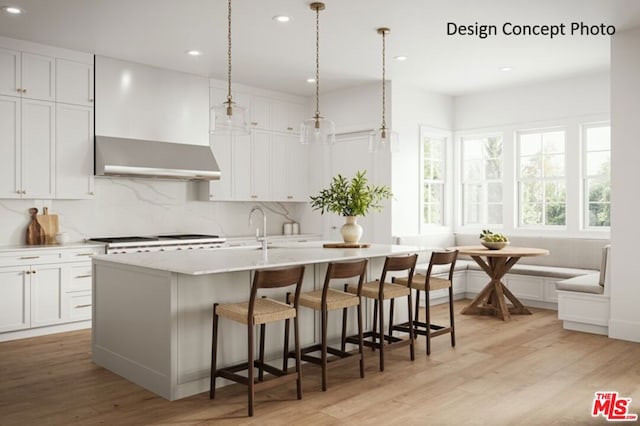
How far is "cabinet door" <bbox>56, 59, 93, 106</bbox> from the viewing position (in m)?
5.61

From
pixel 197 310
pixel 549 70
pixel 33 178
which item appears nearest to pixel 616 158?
pixel 549 70

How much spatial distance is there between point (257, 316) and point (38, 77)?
12.5 feet

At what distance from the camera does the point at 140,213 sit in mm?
6637

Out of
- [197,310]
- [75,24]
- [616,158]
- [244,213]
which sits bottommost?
[197,310]

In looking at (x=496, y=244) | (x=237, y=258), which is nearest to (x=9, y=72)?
(x=237, y=258)

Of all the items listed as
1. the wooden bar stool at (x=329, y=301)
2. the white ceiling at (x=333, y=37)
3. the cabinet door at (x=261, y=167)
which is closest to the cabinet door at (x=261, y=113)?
the cabinet door at (x=261, y=167)

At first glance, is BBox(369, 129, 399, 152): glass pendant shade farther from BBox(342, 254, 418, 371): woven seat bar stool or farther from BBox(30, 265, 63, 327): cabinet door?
BBox(30, 265, 63, 327): cabinet door

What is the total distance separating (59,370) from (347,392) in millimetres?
2240

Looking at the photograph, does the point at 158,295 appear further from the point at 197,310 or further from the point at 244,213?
the point at 244,213

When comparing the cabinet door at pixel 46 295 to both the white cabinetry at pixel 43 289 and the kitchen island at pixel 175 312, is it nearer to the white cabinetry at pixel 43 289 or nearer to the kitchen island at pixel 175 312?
the white cabinetry at pixel 43 289

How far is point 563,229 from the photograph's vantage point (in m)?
7.17

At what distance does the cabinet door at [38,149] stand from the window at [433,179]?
15.4ft

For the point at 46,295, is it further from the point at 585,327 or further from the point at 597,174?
the point at 597,174

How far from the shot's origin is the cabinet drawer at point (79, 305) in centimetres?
550
